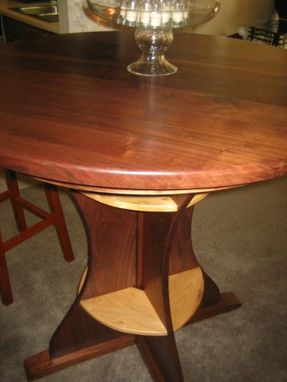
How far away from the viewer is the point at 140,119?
78 centimetres

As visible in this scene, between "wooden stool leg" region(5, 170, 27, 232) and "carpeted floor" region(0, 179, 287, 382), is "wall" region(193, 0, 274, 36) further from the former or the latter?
"wooden stool leg" region(5, 170, 27, 232)

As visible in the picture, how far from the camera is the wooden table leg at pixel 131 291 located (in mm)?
1032

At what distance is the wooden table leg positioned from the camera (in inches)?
40.6

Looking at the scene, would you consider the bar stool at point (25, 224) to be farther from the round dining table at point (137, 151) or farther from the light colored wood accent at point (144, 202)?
the light colored wood accent at point (144, 202)

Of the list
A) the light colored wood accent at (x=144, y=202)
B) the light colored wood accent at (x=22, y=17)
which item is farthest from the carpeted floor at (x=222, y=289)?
the light colored wood accent at (x=22, y=17)

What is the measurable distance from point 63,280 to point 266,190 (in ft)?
4.63

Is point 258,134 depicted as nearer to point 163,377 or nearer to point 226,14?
point 163,377

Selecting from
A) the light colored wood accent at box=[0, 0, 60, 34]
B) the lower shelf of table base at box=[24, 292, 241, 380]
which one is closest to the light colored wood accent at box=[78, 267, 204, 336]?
the lower shelf of table base at box=[24, 292, 241, 380]

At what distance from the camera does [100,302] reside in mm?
1186

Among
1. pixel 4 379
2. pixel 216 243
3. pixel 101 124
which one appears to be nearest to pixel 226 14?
pixel 216 243

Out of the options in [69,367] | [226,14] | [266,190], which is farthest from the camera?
[226,14]

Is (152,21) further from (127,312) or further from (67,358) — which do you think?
(67,358)

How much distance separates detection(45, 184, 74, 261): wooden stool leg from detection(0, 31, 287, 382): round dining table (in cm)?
47

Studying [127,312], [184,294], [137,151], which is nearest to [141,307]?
[127,312]
